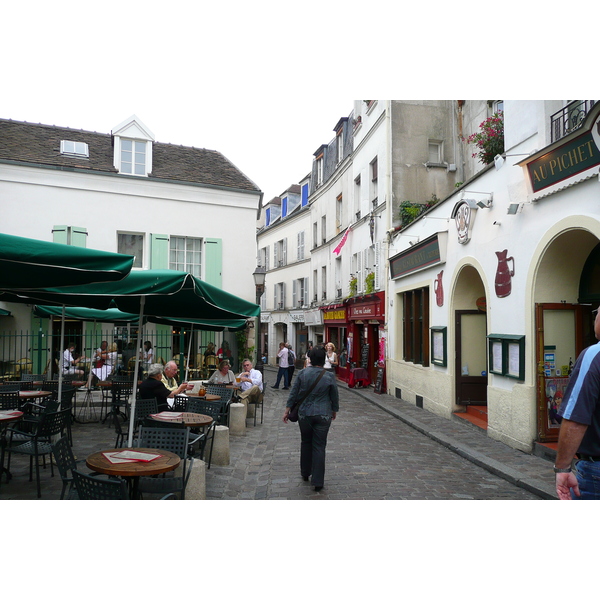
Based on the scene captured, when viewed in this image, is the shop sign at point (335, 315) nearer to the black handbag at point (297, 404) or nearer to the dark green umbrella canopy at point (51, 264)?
the black handbag at point (297, 404)

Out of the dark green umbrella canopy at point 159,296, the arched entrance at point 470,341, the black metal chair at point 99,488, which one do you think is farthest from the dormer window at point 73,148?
the black metal chair at point 99,488

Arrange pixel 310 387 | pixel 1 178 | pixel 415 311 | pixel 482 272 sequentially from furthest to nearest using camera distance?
pixel 1 178, pixel 415 311, pixel 482 272, pixel 310 387

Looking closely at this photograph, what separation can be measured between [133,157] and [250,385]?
33.6ft

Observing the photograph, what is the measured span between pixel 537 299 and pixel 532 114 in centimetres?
288

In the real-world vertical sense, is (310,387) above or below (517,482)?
above

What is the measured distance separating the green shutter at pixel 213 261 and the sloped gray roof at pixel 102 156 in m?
2.14

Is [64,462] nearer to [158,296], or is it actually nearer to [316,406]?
[316,406]

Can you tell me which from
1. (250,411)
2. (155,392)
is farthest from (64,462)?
(250,411)

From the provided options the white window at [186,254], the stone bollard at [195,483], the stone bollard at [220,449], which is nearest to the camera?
the stone bollard at [195,483]

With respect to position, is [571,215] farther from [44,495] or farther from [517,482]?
[44,495]

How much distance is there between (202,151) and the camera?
2038 centimetres

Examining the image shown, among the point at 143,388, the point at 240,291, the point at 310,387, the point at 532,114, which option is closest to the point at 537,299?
the point at 532,114

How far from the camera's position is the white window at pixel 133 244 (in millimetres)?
17438

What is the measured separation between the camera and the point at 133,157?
1781 cm
